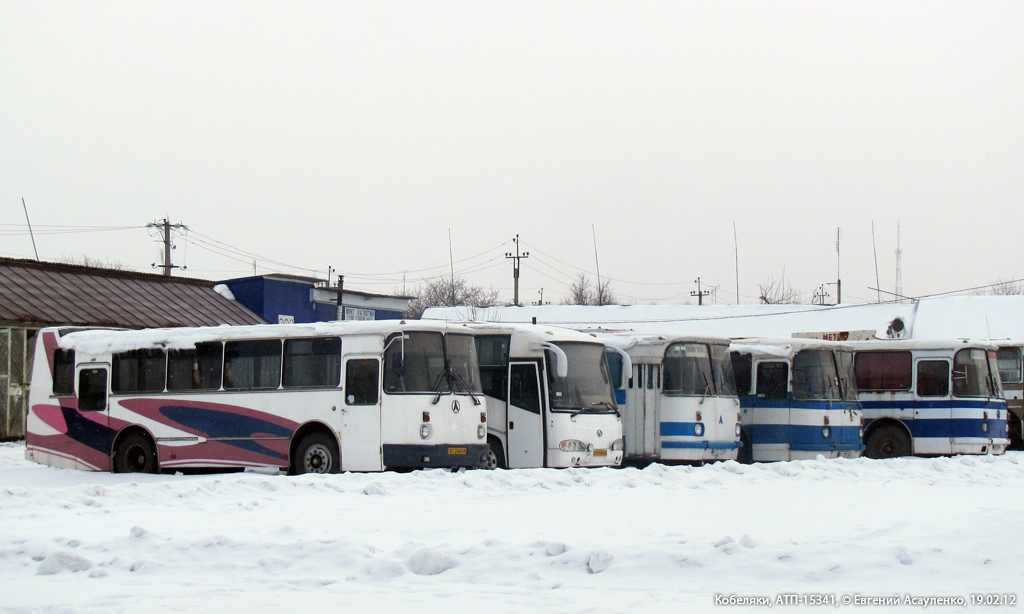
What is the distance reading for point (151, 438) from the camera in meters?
19.9

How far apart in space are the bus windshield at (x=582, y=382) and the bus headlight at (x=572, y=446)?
57cm

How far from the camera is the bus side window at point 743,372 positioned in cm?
2233

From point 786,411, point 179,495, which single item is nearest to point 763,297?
point 786,411

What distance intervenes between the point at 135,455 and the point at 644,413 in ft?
31.8

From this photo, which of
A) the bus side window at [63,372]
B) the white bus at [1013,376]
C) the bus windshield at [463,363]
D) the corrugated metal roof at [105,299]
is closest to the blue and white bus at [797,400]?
the white bus at [1013,376]

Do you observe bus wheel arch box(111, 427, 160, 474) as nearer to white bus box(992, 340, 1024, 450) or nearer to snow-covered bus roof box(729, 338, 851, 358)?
snow-covered bus roof box(729, 338, 851, 358)

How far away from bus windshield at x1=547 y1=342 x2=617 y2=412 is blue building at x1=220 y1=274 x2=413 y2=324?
20.5 metres

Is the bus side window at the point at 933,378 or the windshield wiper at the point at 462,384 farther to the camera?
the bus side window at the point at 933,378

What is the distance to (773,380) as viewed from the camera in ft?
72.2

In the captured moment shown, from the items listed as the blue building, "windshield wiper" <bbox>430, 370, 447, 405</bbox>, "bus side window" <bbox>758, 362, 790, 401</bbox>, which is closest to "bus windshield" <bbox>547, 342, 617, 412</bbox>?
"windshield wiper" <bbox>430, 370, 447, 405</bbox>

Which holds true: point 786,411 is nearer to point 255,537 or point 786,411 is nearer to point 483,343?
point 483,343

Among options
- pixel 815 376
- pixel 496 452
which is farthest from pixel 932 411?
pixel 496 452

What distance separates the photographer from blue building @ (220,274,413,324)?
→ 37469mm

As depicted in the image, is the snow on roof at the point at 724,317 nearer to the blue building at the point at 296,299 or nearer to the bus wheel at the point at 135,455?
the blue building at the point at 296,299
